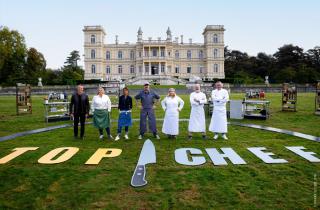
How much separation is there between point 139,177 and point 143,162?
1.05m

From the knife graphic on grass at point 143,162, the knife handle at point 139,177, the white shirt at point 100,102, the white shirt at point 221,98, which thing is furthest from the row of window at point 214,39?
the knife handle at point 139,177

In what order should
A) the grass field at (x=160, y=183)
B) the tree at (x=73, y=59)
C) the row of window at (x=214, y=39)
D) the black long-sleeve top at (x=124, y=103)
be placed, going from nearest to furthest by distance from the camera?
1. the grass field at (x=160, y=183)
2. the black long-sleeve top at (x=124, y=103)
3. the row of window at (x=214, y=39)
4. the tree at (x=73, y=59)

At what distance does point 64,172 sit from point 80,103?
396 cm

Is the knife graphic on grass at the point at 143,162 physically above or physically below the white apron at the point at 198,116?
below

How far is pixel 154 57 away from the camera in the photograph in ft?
236

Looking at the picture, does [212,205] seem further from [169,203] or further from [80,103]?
[80,103]

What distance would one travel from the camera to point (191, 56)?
77.1 m

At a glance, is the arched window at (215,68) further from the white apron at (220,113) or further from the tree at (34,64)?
the white apron at (220,113)

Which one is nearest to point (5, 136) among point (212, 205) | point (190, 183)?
point (190, 183)

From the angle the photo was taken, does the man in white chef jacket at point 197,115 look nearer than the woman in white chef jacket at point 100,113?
Yes

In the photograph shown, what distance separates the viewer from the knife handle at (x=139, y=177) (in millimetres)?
5500

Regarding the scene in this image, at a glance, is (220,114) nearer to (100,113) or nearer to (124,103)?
(124,103)

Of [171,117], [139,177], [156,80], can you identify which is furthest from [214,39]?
[139,177]

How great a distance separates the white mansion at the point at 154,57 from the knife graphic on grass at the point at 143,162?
206 feet
